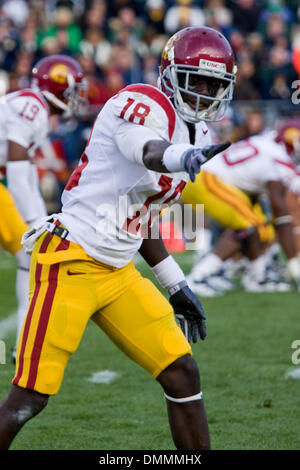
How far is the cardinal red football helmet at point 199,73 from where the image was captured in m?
2.74

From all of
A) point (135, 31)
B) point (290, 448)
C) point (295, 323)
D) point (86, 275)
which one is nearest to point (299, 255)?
point (295, 323)

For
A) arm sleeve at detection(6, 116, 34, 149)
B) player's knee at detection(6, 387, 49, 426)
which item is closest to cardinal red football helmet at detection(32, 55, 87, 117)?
arm sleeve at detection(6, 116, 34, 149)

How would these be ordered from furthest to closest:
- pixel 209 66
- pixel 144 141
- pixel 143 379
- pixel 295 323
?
pixel 295 323, pixel 143 379, pixel 209 66, pixel 144 141

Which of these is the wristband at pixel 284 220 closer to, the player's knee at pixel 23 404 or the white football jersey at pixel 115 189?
the white football jersey at pixel 115 189

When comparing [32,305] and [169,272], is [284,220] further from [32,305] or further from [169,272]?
[32,305]

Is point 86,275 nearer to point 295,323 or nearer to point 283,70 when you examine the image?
point 295,323

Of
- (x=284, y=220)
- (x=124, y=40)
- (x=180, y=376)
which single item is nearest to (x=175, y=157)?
(x=180, y=376)

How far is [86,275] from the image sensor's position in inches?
110

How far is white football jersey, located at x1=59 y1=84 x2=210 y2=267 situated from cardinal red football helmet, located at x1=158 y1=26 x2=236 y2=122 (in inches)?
3.1

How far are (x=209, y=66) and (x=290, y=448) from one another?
1.59 meters

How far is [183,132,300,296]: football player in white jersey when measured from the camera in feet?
23.2

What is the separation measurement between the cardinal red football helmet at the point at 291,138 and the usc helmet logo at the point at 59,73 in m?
3.05

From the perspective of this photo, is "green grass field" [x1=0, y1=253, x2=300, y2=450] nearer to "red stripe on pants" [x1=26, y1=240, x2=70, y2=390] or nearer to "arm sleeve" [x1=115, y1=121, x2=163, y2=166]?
"red stripe on pants" [x1=26, y1=240, x2=70, y2=390]

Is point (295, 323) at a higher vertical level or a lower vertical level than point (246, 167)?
lower
